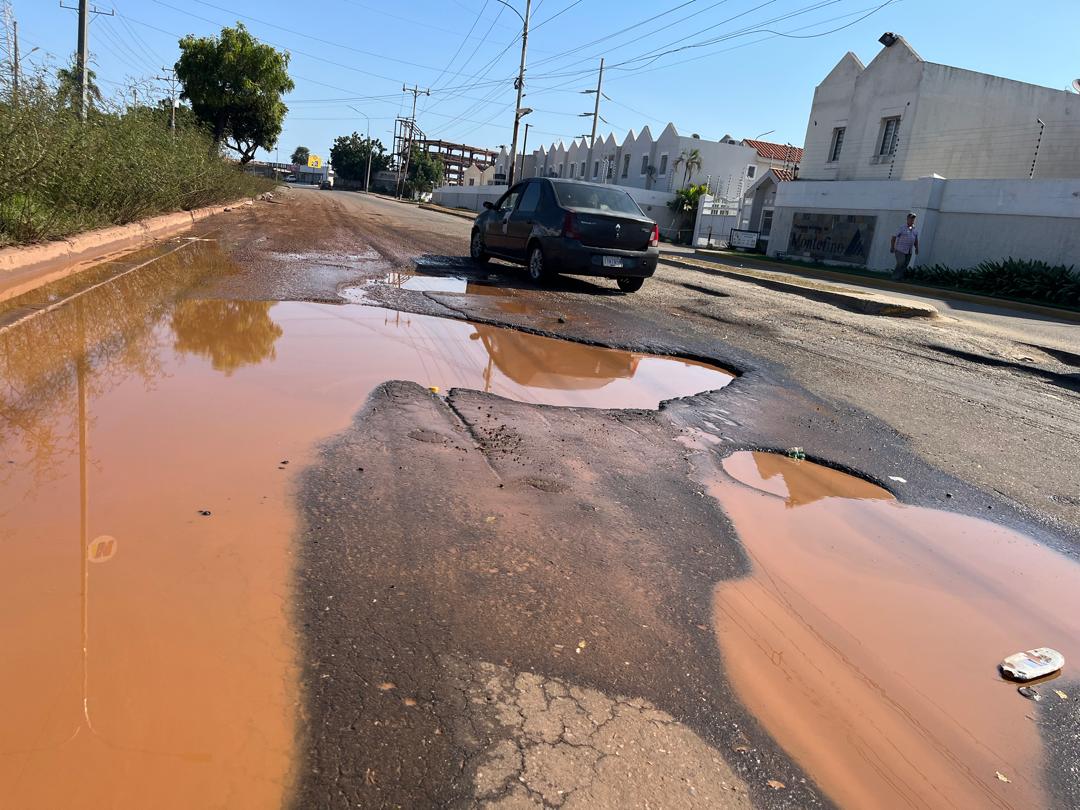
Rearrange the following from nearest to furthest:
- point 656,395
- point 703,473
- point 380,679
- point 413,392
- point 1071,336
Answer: point 380,679 < point 703,473 < point 413,392 < point 656,395 < point 1071,336

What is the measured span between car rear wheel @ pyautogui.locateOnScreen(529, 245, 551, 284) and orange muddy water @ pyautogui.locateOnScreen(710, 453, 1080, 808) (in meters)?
7.48

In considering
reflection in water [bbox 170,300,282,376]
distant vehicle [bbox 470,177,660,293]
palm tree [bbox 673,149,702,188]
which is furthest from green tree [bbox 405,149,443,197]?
reflection in water [bbox 170,300,282,376]

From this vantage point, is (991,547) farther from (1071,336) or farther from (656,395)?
(1071,336)

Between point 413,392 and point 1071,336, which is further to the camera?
point 1071,336

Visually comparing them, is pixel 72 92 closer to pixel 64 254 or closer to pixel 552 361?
pixel 64 254

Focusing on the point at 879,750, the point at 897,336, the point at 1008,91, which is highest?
the point at 1008,91

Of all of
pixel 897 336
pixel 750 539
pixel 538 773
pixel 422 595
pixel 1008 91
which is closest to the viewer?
pixel 538 773

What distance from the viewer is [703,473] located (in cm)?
443

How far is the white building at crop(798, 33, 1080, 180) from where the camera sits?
27.4 m

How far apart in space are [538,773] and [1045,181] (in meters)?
24.4

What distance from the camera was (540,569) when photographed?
3.11 metres

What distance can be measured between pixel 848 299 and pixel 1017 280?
8.83 meters

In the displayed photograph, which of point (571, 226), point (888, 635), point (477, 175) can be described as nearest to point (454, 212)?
point (571, 226)

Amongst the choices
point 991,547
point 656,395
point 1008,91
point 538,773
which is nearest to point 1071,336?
point 656,395
